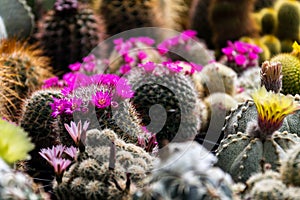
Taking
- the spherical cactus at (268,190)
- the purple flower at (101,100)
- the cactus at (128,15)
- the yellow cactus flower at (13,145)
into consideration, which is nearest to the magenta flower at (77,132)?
the yellow cactus flower at (13,145)

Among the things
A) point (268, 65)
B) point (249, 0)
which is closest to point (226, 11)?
point (249, 0)

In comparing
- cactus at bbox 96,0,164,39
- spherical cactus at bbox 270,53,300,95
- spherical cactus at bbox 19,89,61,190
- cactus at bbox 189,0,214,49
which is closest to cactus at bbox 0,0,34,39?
cactus at bbox 96,0,164,39

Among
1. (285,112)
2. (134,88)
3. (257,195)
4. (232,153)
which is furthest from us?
(134,88)

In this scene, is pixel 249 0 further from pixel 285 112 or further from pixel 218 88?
pixel 285 112

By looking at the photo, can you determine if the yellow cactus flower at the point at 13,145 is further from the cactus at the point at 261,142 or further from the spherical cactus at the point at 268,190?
Result: the cactus at the point at 261,142

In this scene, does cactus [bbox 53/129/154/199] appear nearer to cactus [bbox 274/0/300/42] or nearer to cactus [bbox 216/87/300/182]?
cactus [bbox 216/87/300/182]

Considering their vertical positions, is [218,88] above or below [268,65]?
below

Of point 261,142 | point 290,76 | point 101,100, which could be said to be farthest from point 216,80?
point 261,142
